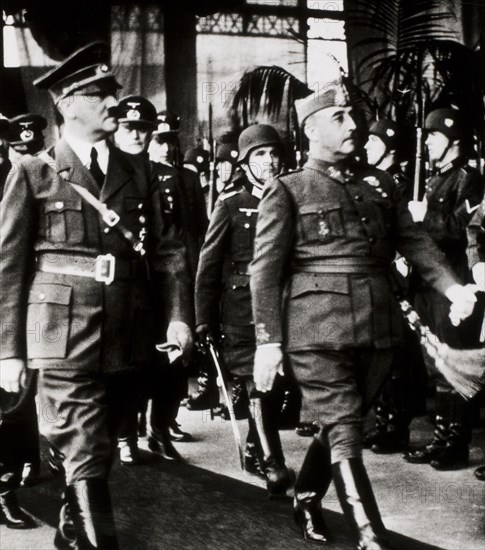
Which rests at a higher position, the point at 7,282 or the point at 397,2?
the point at 397,2

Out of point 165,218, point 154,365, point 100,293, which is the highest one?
point 165,218

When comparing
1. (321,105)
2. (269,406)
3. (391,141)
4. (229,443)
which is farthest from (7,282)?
(391,141)

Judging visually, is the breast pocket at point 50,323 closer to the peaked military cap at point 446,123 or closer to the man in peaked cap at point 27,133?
the man in peaked cap at point 27,133

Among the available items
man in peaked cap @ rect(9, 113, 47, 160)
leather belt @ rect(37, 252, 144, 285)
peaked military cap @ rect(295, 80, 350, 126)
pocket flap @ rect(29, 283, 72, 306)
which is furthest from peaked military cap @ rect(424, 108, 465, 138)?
pocket flap @ rect(29, 283, 72, 306)

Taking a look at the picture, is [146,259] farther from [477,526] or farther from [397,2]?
[397,2]

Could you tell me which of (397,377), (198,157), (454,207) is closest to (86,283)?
(454,207)

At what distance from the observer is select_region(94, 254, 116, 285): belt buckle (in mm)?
3572

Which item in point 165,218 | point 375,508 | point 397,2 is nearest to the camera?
point 375,508

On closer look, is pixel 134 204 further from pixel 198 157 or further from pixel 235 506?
pixel 198 157

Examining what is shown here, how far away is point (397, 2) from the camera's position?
5957mm

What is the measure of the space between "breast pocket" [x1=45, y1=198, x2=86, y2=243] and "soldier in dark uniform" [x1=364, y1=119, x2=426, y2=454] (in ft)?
7.15

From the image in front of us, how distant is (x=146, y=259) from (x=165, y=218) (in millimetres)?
170

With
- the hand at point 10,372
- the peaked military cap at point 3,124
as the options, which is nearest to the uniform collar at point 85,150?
the hand at point 10,372

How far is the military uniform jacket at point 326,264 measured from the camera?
12.4ft
